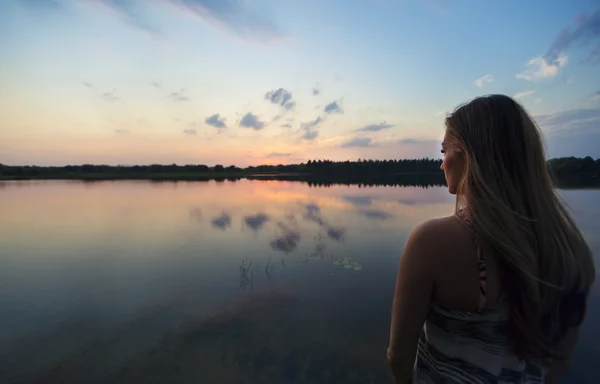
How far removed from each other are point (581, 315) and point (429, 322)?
740 millimetres

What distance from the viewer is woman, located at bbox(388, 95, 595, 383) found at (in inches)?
49.3

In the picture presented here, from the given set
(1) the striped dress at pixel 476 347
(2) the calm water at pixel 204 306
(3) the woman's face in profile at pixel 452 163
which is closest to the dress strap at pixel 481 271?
(1) the striped dress at pixel 476 347

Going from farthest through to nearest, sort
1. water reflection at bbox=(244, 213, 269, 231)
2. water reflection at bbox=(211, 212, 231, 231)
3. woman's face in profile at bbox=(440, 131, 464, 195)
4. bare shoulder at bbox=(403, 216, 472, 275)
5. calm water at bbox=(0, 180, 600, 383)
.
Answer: water reflection at bbox=(211, 212, 231, 231) < water reflection at bbox=(244, 213, 269, 231) < calm water at bbox=(0, 180, 600, 383) < woman's face in profile at bbox=(440, 131, 464, 195) < bare shoulder at bbox=(403, 216, 472, 275)

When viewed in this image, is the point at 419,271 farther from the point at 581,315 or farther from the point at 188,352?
the point at 188,352

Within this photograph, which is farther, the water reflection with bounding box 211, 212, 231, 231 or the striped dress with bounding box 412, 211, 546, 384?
the water reflection with bounding box 211, 212, 231, 231

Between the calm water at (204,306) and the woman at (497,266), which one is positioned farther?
the calm water at (204,306)

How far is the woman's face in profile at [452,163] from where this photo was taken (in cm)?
151

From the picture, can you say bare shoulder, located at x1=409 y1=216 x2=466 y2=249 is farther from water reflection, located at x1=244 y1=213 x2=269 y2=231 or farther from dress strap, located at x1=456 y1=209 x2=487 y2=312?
water reflection, located at x1=244 y1=213 x2=269 y2=231

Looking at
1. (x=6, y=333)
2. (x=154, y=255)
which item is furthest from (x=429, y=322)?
(x=154, y=255)

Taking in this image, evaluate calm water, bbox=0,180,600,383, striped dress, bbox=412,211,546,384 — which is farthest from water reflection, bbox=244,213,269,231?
striped dress, bbox=412,211,546,384

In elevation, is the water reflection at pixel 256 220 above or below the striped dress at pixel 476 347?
below

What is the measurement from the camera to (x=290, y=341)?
6.18 meters

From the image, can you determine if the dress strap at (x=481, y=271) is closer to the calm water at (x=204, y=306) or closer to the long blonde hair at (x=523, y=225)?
the long blonde hair at (x=523, y=225)

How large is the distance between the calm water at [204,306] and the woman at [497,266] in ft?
11.5
